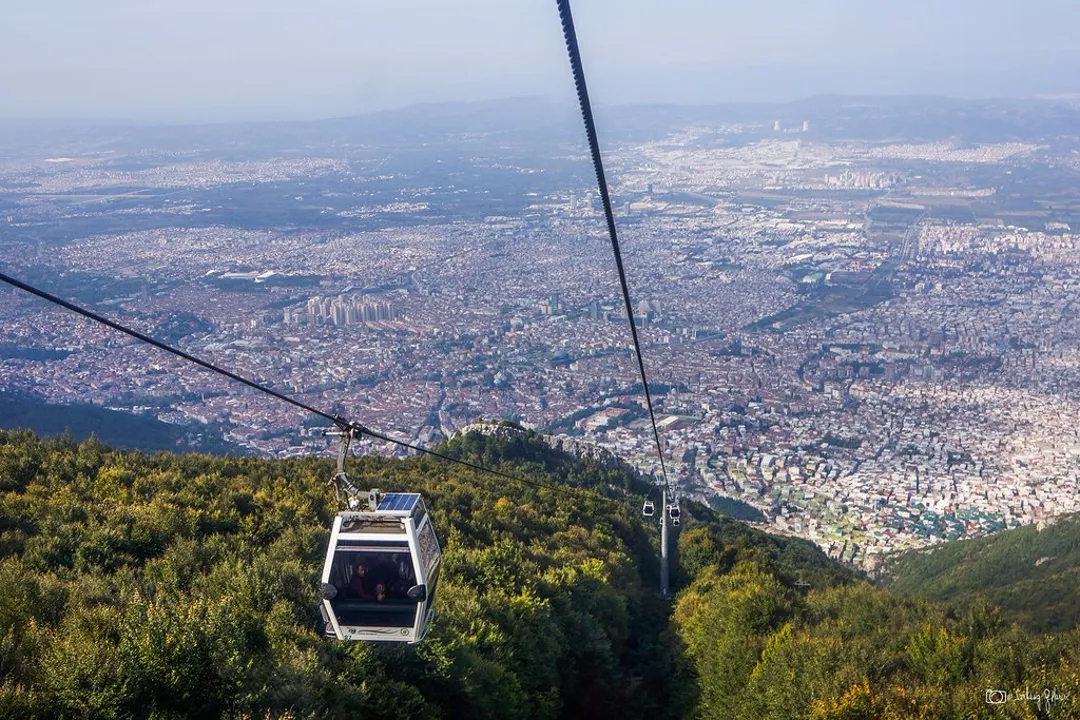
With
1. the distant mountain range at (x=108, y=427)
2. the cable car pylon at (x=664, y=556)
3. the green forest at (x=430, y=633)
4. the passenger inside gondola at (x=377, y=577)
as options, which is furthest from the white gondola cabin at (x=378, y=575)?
the distant mountain range at (x=108, y=427)

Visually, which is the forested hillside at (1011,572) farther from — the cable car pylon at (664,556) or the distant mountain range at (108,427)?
the distant mountain range at (108,427)

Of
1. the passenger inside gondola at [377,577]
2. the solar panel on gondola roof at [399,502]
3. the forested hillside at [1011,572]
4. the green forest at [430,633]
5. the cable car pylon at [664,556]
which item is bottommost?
the forested hillside at [1011,572]

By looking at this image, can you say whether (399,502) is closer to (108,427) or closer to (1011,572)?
(1011,572)

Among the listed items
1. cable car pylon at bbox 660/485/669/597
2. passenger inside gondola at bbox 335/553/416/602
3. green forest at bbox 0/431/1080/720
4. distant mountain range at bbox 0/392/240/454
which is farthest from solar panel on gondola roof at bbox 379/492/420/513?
distant mountain range at bbox 0/392/240/454

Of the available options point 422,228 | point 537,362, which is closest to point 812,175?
point 422,228

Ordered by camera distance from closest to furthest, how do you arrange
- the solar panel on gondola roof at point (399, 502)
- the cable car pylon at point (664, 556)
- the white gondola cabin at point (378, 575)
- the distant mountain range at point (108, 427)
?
the white gondola cabin at point (378, 575) < the solar panel on gondola roof at point (399, 502) < the cable car pylon at point (664, 556) < the distant mountain range at point (108, 427)

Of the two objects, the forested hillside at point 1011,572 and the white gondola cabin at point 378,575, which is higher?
the white gondola cabin at point 378,575
